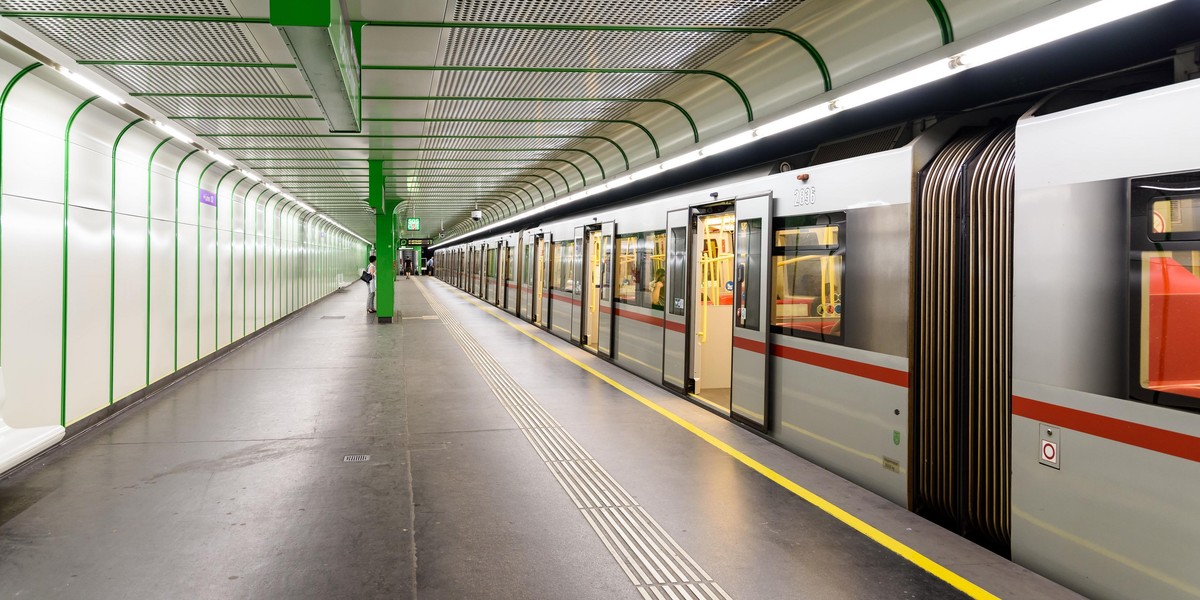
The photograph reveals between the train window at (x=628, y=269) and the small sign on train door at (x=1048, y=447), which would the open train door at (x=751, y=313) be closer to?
the small sign on train door at (x=1048, y=447)

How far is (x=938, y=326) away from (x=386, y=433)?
464cm

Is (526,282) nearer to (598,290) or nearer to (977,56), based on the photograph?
(598,290)

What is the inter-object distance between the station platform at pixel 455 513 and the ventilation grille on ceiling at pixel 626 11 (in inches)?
131

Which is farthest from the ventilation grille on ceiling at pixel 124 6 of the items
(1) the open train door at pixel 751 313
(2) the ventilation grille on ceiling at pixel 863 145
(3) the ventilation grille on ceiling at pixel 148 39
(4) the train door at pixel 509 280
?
(4) the train door at pixel 509 280

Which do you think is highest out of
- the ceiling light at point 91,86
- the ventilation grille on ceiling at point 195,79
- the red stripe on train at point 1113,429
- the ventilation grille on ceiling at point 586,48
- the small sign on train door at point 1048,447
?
the ventilation grille on ceiling at point 586,48

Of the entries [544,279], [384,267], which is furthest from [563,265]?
[384,267]

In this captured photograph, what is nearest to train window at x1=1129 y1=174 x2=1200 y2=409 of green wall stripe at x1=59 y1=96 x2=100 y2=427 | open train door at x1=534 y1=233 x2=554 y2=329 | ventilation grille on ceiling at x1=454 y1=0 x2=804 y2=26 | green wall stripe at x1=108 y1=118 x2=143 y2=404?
ventilation grille on ceiling at x1=454 y1=0 x2=804 y2=26

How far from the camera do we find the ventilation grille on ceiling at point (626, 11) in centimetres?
459

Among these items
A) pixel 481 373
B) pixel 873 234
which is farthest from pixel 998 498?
pixel 481 373

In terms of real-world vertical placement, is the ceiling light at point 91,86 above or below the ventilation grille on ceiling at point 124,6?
below

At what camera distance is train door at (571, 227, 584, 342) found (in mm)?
12570

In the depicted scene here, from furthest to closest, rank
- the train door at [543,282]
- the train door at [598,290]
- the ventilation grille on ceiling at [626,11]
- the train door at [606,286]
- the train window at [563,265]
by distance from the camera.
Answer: the train door at [543,282] < the train window at [563,265] < the train door at [598,290] < the train door at [606,286] < the ventilation grille on ceiling at [626,11]

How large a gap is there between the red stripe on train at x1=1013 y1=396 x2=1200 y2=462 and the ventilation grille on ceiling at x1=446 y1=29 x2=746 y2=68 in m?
3.51

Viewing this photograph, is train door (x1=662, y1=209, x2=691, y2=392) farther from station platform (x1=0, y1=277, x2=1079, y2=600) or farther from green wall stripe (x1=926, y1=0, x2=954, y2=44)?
green wall stripe (x1=926, y1=0, x2=954, y2=44)
